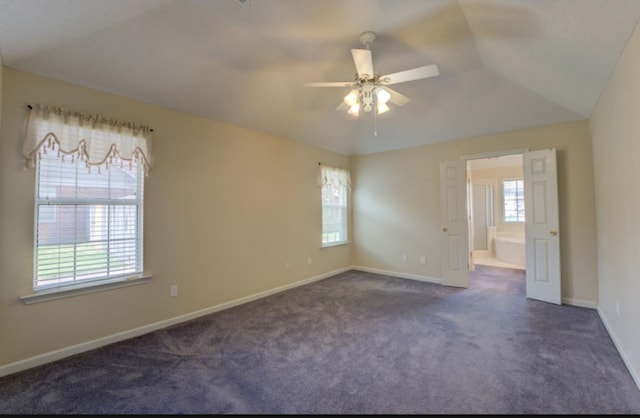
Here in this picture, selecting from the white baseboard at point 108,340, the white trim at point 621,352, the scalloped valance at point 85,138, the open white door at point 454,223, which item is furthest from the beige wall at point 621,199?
the scalloped valance at point 85,138

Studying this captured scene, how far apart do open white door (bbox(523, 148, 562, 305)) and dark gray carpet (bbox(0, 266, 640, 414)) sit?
0.39 m

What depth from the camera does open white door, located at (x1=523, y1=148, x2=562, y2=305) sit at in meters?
3.75

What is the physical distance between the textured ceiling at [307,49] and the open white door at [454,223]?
105 centimetres

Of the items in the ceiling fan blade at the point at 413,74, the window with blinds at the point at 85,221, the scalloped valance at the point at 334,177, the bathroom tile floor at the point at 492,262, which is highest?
the ceiling fan blade at the point at 413,74

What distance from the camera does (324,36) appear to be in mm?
2631

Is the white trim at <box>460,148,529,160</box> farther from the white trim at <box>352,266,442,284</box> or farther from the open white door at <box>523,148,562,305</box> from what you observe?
the white trim at <box>352,266,442,284</box>

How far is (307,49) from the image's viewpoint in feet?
9.35

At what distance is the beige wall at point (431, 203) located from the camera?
12.0 feet

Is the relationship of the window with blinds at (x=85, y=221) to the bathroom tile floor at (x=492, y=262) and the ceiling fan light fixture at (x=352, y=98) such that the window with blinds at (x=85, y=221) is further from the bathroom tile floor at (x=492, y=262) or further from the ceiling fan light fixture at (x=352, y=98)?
the bathroom tile floor at (x=492, y=262)

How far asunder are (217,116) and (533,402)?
13.2 feet

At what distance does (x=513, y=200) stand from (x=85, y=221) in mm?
8718

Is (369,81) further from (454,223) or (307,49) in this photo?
(454,223)

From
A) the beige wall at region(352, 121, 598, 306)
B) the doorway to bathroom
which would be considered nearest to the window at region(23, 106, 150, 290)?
the beige wall at region(352, 121, 598, 306)

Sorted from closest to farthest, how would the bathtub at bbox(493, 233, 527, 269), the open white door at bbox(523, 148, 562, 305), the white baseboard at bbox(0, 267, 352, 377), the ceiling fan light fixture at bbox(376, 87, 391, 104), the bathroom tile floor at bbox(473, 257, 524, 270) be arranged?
the white baseboard at bbox(0, 267, 352, 377) → the ceiling fan light fixture at bbox(376, 87, 391, 104) → the open white door at bbox(523, 148, 562, 305) → the bathroom tile floor at bbox(473, 257, 524, 270) → the bathtub at bbox(493, 233, 527, 269)
